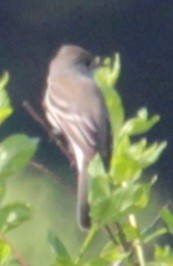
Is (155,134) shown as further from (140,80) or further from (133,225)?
(133,225)

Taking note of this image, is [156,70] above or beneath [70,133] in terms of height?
beneath

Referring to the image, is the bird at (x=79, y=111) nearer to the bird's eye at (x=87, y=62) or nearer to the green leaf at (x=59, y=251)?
the bird's eye at (x=87, y=62)

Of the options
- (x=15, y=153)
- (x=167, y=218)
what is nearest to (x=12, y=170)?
(x=15, y=153)

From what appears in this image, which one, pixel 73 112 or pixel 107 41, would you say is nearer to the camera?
pixel 73 112

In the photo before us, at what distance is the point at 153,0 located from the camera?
24.5 ft

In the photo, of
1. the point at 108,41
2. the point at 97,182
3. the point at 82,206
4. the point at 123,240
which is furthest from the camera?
the point at 108,41

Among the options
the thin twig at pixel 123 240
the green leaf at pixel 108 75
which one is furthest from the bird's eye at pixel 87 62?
the thin twig at pixel 123 240

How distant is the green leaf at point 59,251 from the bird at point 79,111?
3.44 feet

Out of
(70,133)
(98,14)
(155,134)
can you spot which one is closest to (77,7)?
(98,14)

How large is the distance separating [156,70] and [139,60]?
0.37ft

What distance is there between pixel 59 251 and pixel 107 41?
19.0 ft

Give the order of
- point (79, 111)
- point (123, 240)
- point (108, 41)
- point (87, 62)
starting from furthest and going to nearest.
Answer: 1. point (108, 41)
2. point (87, 62)
3. point (79, 111)
4. point (123, 240)

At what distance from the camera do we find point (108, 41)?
7.25 metres

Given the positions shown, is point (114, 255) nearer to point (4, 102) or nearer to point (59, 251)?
point (59, 251)
